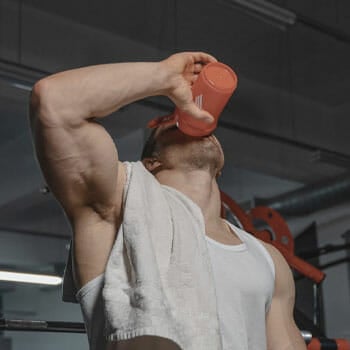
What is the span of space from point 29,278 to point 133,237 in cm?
352

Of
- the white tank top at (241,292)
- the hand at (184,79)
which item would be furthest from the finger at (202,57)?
the white tank top at (241,292)

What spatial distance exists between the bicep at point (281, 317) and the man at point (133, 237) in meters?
0.07

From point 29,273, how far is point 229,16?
238 centimetres

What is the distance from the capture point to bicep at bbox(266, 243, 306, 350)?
1954mm

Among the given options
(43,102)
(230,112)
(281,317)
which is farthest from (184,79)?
(230,112)

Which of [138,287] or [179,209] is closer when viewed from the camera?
[138,287]

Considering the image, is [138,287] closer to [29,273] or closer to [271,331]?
[271,331]

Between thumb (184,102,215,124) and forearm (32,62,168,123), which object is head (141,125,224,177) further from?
forearm (32,62,168,123)

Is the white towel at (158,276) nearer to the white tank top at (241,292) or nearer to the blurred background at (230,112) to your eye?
the white tank top at (241,292)

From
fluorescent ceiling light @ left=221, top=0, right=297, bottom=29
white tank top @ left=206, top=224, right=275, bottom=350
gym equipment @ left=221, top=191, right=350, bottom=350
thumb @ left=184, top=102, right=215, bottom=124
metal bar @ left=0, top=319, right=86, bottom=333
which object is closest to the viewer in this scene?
white tank top @ left=206, top=224, right=275, bottom=350

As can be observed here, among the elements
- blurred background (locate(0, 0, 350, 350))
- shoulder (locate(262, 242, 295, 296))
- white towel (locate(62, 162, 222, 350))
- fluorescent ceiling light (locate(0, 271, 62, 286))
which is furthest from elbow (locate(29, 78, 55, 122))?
fluorescent ceiling light (locate(0, 271, 62, 286))

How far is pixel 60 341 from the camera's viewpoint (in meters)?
4.89

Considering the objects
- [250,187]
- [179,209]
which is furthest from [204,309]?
[250,187]

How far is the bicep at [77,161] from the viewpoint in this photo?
158 cm
